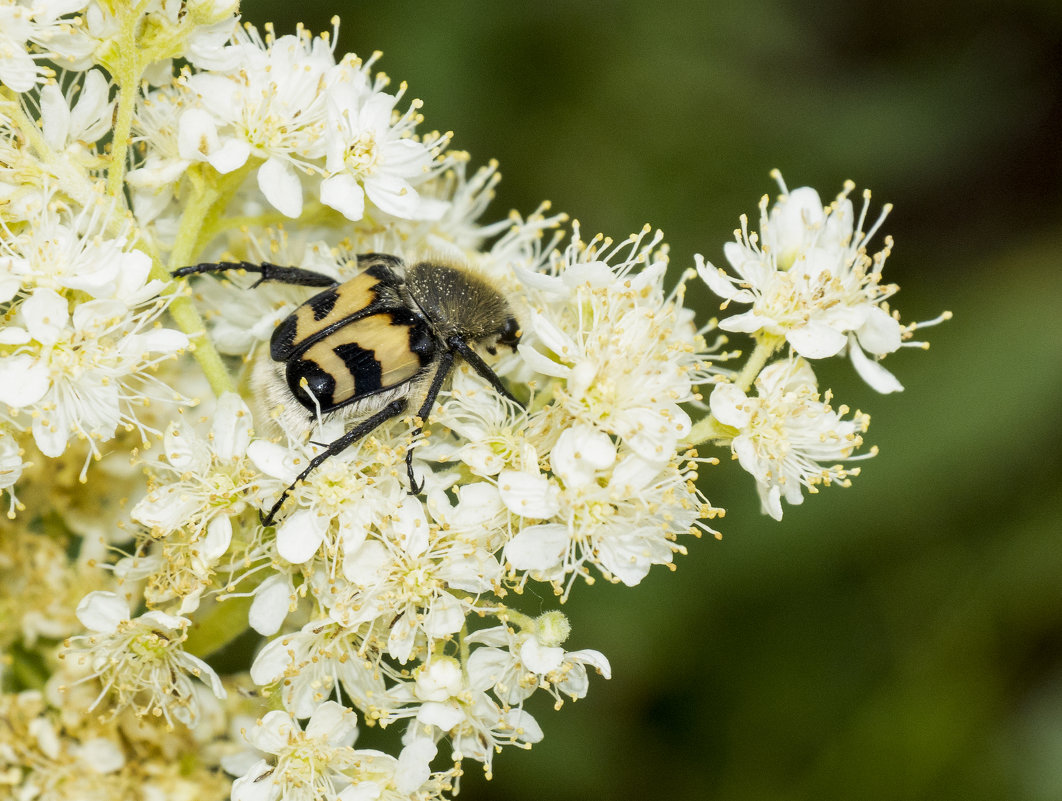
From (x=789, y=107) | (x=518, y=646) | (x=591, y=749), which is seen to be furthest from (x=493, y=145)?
(x=518, y=646)

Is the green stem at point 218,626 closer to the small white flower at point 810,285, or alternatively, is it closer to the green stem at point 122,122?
the green stem at point 122,122

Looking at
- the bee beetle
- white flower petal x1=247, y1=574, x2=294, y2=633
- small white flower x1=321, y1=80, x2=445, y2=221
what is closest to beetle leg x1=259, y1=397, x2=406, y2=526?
the bee beetle

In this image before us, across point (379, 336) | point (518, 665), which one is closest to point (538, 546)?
point (518, 665)

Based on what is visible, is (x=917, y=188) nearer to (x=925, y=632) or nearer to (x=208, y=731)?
(x=925, y=632)

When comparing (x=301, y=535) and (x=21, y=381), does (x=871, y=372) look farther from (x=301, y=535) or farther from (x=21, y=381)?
(x=21, y=381)

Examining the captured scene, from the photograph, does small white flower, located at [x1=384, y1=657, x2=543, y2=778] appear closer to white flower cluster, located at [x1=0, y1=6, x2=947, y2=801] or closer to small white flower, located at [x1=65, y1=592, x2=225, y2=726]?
white flower cluster, located at [x1=0, y1=6, x2=947, y2=801]
